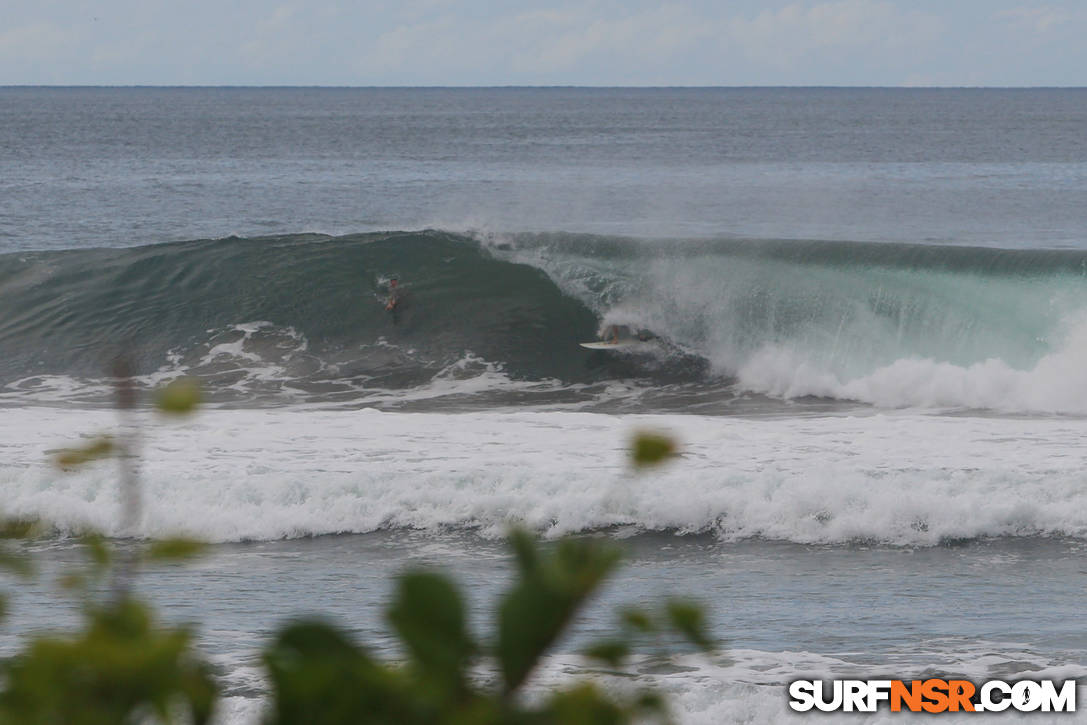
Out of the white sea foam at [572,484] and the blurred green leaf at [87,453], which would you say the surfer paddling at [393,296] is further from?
the blurred green leaf at [87,453]

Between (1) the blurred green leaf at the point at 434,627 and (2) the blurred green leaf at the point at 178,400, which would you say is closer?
(1) the blurred green leaf at the point at 434,627

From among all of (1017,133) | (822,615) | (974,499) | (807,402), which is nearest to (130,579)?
(822,615)

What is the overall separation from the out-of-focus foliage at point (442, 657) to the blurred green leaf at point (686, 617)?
84mm

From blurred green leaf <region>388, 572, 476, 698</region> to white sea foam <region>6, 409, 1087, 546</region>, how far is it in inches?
322

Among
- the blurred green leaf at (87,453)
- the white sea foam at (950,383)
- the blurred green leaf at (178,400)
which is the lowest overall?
the white sea foam at (950,383)

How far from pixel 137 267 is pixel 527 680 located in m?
22.9

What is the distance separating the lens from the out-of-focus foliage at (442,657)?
0.85 m

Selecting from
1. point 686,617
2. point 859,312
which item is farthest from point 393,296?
point 686,617

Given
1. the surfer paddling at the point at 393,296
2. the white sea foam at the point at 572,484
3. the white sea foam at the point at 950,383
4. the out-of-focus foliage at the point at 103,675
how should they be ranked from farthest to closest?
the surfer paddling at the point at 393,296, the white sea foam at the point at 950,383, the white sea foam at the point at 572,484, the out-of-focus foliage at the point at 103,675

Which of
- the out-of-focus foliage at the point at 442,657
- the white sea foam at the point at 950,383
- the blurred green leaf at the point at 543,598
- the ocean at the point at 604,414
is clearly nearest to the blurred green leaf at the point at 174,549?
the ocean at the point at 604,414

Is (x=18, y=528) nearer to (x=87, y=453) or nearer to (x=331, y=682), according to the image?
(x=87, y=453)

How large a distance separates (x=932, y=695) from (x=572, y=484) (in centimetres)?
481

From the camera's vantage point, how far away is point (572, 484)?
11.0 metres

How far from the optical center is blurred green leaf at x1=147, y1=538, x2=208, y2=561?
96cm
